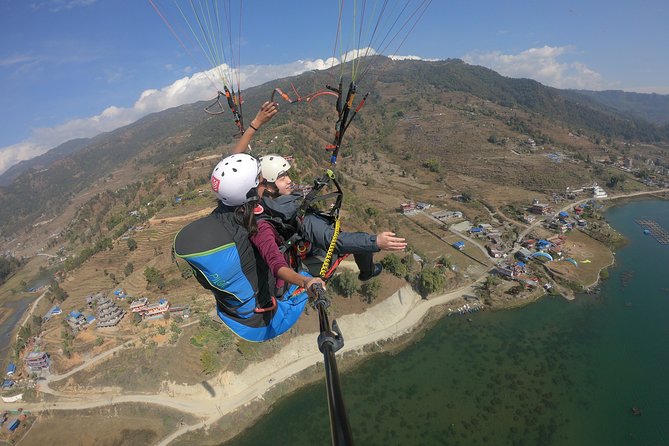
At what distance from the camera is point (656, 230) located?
49875 millimetres

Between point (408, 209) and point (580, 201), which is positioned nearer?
point (408, 209)

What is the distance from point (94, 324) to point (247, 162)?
29270 millimetres

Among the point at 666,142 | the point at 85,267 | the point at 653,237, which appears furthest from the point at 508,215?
the point at 666,142

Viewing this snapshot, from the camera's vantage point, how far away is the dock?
4688cm

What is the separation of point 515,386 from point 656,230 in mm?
45572

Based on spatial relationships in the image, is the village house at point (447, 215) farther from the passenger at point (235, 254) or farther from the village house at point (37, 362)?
the passenger at point (235, 254)

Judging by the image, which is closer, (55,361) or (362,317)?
(55,361)

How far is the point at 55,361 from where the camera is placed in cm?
2406

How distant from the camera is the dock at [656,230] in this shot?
46.9m

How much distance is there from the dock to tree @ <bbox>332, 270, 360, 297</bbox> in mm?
46408

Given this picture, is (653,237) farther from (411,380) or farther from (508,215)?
(411,380)

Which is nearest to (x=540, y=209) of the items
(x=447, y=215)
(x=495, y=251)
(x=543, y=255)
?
(x=447, y=215)

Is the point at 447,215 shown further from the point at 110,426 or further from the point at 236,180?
the point at 236,180

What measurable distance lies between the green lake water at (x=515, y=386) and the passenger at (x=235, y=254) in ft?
64.4
